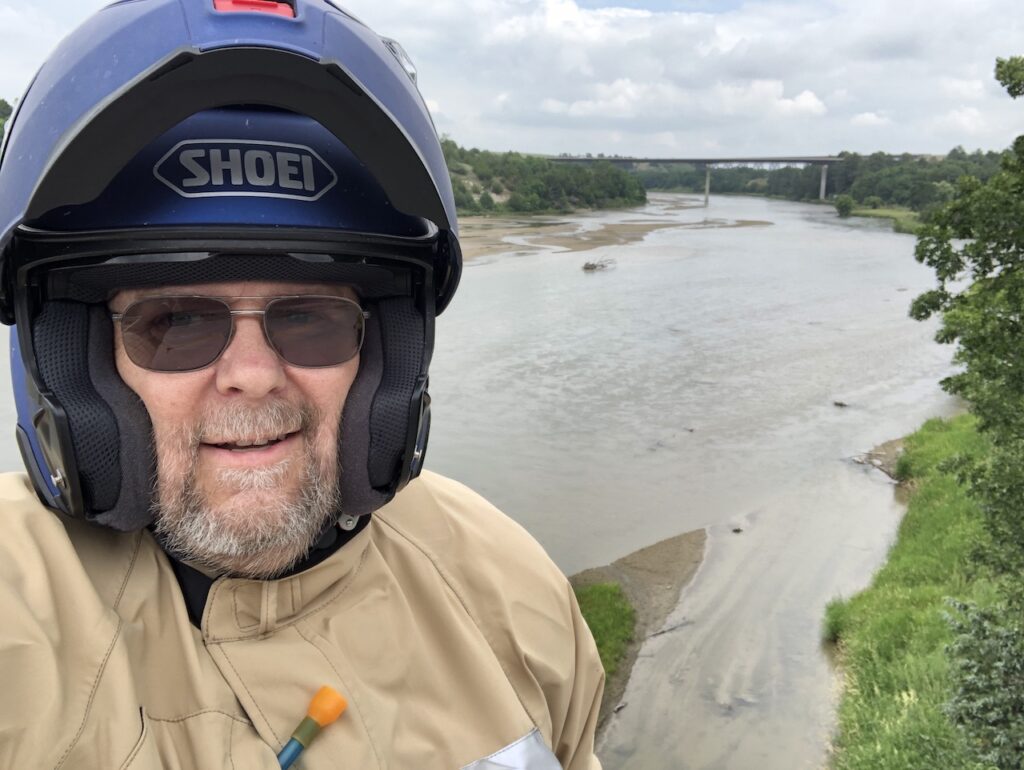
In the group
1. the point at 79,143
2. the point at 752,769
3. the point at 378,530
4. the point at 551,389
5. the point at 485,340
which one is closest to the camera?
the point at 79,143

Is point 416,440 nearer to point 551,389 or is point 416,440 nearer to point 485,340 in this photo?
point 551,389

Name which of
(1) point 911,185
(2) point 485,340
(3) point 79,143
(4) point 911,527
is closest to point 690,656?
(4) point 911,527

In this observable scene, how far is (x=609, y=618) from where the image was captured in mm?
9859

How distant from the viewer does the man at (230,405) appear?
1226 mm

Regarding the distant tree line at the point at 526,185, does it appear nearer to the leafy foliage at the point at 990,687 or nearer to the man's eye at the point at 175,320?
the leafy foliage at the point at 990,687

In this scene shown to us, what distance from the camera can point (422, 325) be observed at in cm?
168

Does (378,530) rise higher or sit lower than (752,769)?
higher

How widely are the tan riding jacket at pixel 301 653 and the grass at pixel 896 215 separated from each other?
67628 millimetres

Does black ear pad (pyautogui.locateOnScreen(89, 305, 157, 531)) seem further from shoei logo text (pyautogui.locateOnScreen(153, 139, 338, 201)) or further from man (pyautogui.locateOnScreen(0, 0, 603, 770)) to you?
shoei logo text (pyautogui.locateOnScreen(153, 139, 338, 201))

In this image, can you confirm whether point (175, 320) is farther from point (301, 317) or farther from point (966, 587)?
point (966, 587)

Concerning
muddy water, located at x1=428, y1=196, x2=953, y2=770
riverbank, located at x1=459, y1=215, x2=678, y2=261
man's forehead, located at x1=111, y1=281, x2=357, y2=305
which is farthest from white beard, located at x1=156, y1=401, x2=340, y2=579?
riverbank, located at x1=459, y1=215, x2=678, y2=261

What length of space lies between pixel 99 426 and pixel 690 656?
901 cm

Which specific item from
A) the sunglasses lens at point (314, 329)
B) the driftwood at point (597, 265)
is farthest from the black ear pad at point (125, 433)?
the driftwood at point (597, 265)

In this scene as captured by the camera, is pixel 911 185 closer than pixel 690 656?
No
